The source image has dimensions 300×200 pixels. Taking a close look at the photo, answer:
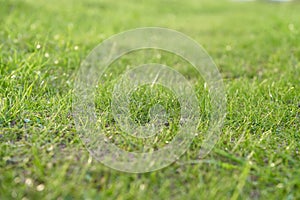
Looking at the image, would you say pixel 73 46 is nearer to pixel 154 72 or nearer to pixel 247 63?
pixel 154 72

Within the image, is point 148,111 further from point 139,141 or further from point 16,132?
point 16,132

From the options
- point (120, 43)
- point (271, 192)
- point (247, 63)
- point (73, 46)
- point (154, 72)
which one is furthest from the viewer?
point (120, 43)

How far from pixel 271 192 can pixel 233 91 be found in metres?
1.19

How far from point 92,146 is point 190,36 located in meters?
3.70

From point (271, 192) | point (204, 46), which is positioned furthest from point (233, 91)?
point (204, 46)

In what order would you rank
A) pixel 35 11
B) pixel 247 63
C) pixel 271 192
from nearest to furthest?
pixel 271 192 < pixel 247 63 < pixel 35 11

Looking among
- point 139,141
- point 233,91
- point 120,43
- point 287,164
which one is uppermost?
point 120,43

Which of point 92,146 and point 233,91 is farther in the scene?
point 233,91

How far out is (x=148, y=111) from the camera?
7.87 ft

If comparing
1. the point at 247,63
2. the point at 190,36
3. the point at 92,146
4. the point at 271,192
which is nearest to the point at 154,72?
the point at 247,63

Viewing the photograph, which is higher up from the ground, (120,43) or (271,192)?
(120,43)

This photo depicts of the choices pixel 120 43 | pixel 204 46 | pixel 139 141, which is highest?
pixel 204 46

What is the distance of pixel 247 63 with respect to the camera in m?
3.96

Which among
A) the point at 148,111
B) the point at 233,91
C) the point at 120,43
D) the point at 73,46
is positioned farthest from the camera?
the point at 120,43
